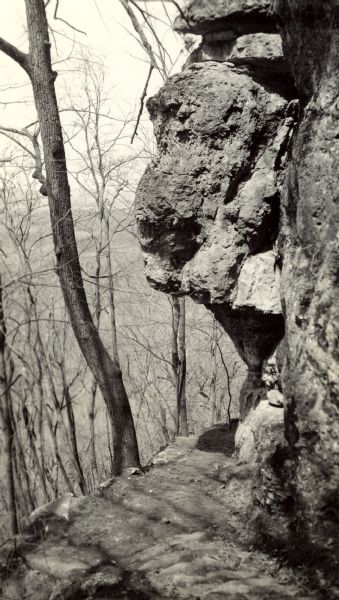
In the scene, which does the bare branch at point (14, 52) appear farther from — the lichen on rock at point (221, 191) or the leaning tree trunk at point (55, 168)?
the lichen on rock at point (221, 191)

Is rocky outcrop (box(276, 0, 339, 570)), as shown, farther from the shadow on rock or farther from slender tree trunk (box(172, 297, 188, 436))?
slender tree trunk (box(172, 297, 188, 436))

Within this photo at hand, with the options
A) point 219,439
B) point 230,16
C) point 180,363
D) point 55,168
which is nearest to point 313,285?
point 230,16

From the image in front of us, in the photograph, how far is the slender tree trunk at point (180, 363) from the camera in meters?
9.72

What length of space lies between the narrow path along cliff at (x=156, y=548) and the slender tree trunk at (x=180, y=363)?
338cm

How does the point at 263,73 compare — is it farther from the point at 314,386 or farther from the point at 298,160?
the point at 314,386

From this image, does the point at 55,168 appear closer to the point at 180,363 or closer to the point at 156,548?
the point at 156,548

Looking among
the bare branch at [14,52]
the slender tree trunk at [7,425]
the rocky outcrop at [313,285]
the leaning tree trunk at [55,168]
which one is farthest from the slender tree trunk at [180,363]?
the rocky outcrop at [313,285]

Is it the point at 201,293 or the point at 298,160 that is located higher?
the point at 298,160

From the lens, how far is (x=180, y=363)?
9875 millimetres

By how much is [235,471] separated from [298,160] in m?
2.85

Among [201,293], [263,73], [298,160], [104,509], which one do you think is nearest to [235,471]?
[104,509]

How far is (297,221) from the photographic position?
14.6 feet

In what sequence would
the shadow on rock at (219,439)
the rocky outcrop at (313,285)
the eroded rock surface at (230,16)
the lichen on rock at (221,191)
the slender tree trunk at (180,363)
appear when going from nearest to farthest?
the rocky outcrop at (313,285) < the eroded rock surface at (230,16) < the lichen on rock at (221,191) < the shadow on rock at (219,439) < the slender tree trunk at (180,363)

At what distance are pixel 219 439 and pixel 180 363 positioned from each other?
8.66 ft
